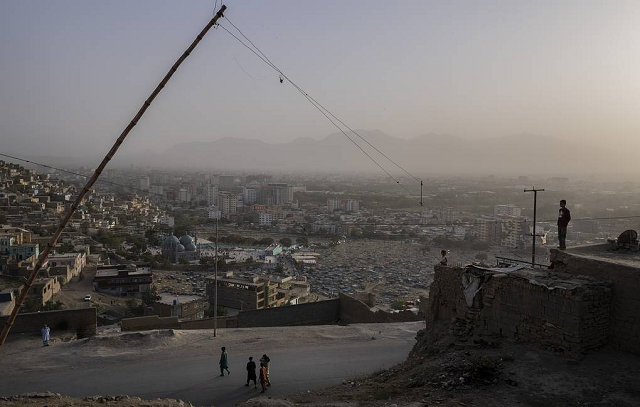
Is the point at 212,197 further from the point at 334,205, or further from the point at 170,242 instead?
the point at 170,242

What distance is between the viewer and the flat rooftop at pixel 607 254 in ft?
20.8

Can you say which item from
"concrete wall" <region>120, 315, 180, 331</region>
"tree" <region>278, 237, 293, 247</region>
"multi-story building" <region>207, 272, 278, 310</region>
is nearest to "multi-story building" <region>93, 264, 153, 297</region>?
"multi-story building" <region>207, 272, 278, 310</region>

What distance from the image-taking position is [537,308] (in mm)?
6047

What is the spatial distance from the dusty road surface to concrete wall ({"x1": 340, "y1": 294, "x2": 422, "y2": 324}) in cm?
202

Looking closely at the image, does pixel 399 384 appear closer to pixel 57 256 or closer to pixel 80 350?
pixel 80 350

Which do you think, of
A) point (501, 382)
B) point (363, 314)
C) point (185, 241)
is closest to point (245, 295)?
point (363, 314)

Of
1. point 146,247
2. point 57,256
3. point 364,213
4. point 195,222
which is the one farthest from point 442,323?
point 364,213

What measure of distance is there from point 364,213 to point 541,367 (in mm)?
75840

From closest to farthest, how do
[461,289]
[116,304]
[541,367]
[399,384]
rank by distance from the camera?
[541,367] → [399,384] → [461,289] → [116,304]

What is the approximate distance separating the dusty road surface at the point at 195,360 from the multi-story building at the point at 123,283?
20.1 meters

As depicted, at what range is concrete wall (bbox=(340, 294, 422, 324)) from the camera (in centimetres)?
1476

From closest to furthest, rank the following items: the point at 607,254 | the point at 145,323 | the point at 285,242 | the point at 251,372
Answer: the point at 607,254 → the point at 251,372 → the point at 145,323 → the point at 285,242

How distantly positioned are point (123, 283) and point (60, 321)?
65.6 ft

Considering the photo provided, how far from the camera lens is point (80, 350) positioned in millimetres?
10055
